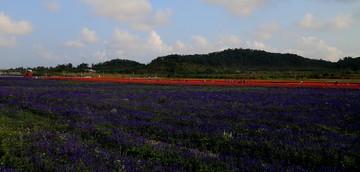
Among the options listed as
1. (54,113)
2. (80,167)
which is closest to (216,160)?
(80,167)

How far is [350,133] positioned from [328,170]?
4502mm

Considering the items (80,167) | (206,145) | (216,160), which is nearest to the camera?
(80,167)

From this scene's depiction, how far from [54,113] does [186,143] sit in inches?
312

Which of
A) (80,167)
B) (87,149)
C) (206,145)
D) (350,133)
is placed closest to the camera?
(80,167)

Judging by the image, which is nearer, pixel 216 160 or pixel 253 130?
pixel 216 160

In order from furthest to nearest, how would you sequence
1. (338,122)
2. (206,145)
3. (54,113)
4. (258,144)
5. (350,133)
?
(54,113), (338,122), (350,133), (206,145), (258,144)

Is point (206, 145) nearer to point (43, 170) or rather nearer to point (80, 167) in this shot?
point (80, 167)

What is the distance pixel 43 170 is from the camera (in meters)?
5.17

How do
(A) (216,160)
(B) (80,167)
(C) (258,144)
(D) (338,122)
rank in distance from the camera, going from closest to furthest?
(B) (80,167), (A) (216,160), (C) (258,144), (D) (338,122)

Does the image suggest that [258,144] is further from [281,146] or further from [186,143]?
[186,143]

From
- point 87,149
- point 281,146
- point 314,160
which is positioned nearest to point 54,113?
point 87,149

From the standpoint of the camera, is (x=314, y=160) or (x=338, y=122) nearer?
(x=314, y=160)

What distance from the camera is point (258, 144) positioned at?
22.9 feet

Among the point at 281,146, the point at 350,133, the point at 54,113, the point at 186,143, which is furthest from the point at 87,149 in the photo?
the point at 350,133
